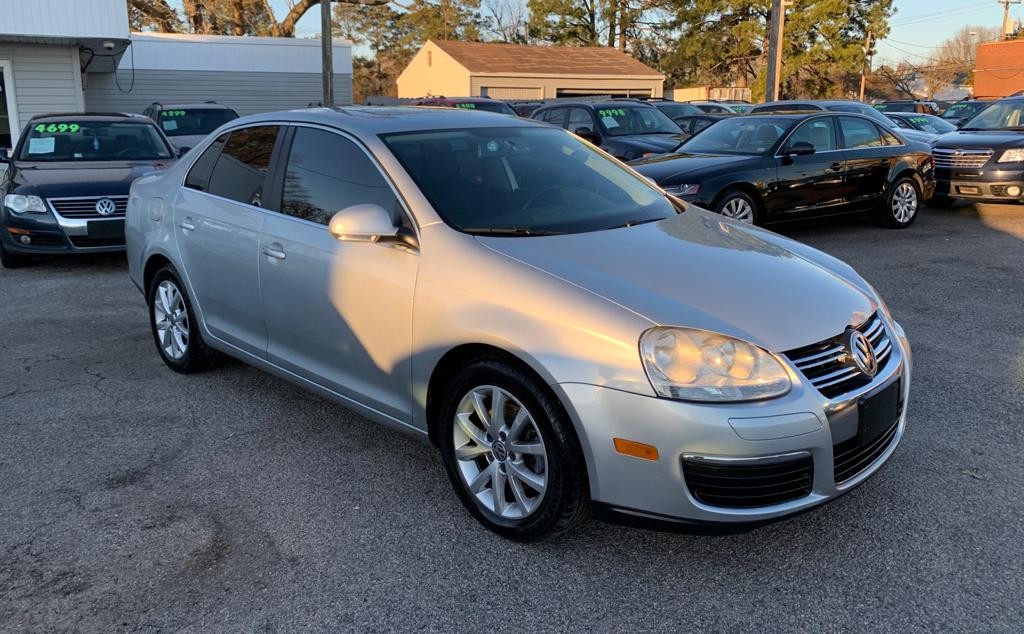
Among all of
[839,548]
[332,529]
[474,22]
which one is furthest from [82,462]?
[474,22]

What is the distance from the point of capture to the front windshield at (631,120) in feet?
46.5

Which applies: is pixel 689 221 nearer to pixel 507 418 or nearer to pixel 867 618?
pixel 507 418

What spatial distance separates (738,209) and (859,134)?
2.36 m

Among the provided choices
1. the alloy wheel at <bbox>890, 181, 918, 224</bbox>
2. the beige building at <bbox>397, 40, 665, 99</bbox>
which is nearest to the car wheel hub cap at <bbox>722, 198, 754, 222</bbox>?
the alloy wheel at <bbox>890, 181, 918, 224</bbox>

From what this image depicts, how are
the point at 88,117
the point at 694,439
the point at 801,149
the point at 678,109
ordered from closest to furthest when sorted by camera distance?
1. the point at 694,439
2. the point at 801,149
3. the point at 88,117
4. the point at 678,109

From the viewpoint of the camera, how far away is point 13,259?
8891 mm

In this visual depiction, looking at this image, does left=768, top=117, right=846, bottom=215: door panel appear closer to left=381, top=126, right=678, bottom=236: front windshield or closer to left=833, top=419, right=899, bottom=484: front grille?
left=381, top=126, right=678, bottom=236: front windshield

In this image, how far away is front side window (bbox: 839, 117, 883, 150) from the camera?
10211 millimetres

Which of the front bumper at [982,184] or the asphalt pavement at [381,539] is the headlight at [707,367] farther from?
the front bumper at [982,184]

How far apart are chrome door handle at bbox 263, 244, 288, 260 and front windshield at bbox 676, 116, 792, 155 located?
22.7ft

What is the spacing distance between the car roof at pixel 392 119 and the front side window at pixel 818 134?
6111 mm

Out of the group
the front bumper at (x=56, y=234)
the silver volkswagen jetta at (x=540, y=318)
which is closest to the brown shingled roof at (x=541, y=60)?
the front bumper at (x=56, y=234)

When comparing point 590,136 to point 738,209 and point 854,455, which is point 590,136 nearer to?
point 738,209

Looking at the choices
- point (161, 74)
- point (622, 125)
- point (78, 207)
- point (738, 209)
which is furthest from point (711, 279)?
point (161, 74)
